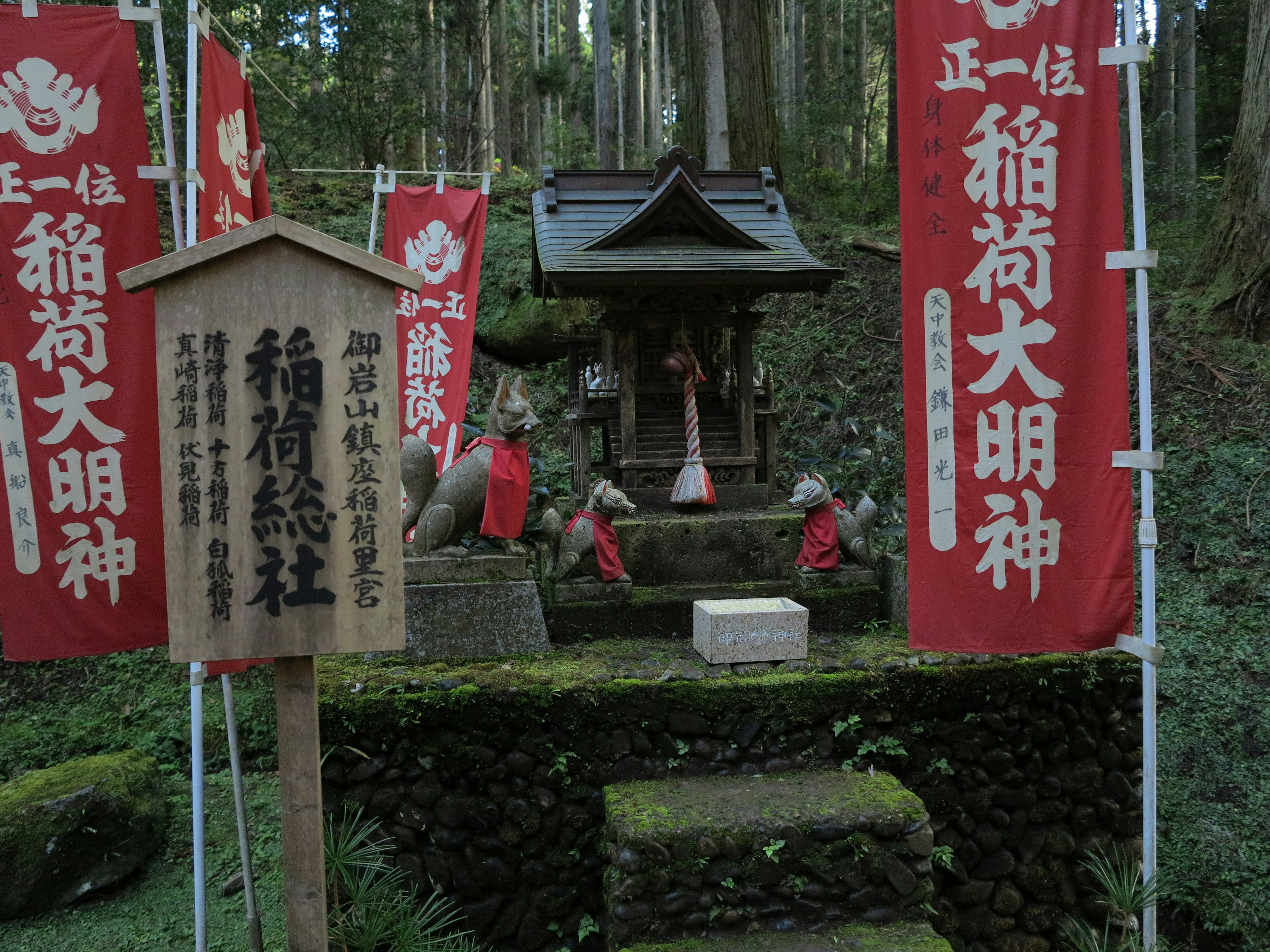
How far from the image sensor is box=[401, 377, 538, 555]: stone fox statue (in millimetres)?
5758

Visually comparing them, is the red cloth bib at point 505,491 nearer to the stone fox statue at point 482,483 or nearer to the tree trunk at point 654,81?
the stone fox statue at point 482,483

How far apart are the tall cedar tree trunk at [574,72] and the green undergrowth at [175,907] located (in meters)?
21.7

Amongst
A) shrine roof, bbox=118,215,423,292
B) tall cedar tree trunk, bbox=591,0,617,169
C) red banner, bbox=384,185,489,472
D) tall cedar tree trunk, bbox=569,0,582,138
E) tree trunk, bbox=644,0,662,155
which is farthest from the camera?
tree trunk, bbox=644,0,662,155

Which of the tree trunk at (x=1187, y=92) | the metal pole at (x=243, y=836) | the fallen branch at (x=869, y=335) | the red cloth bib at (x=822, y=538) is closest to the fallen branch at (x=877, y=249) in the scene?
the fallen branch at (x=869, y=335)

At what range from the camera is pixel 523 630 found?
18.9 ft

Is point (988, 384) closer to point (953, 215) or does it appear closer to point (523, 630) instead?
point (953, 215)

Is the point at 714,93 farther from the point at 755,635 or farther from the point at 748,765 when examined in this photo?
the point at 748,765

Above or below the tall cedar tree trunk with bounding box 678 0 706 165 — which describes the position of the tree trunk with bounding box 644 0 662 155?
above

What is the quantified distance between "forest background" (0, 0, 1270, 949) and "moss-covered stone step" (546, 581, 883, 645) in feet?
4.95

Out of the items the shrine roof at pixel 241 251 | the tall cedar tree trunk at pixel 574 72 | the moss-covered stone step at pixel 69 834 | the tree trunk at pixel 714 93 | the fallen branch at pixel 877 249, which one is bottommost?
the moss-covered stone step at pixel 69 834

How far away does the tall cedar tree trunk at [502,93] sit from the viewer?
20.5 meters

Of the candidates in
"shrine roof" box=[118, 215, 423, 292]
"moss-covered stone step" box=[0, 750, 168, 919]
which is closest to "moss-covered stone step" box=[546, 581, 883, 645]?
"moss-covered stone step" box=[0, 750, 168, 919]

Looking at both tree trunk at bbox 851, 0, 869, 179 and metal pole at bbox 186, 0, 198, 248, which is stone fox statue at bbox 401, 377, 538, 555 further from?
tree trunk at bbox 851, 0, 869, 179

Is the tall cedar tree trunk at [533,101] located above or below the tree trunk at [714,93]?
above
